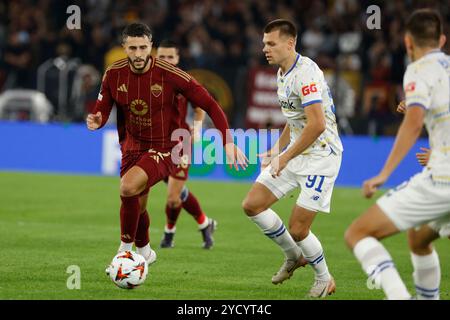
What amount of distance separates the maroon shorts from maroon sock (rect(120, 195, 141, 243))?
24 cm

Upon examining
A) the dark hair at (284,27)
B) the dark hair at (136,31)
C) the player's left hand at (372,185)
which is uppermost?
the dark hair at (284,27)

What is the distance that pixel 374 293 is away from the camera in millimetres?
8289

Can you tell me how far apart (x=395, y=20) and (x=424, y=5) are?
76 centimetres

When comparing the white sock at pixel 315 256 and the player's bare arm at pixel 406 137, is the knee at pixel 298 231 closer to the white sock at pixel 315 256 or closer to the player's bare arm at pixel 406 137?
the white sock at pixel 315 256

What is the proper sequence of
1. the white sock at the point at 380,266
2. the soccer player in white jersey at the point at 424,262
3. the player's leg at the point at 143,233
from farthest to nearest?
the player's leg at the point at 143,233, the soccer player in white jersey at the point at 424,262, the white sock at the point at 380,266

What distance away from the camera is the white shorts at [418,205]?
6.22 metres

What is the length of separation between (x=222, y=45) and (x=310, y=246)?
620 inches

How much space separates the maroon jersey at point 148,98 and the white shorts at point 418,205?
2822 millimetres

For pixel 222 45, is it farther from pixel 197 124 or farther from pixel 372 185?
pixel 372 185

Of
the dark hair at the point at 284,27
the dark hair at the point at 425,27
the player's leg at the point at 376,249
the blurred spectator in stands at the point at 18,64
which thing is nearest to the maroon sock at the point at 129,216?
the dark hair at the point at 284,27

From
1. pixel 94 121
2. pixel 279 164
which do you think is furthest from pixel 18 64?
pixel 279 164

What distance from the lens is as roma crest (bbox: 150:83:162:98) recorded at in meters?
8.88

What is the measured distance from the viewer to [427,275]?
22.9 ft

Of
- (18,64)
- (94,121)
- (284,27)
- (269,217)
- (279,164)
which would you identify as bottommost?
(18,64)
